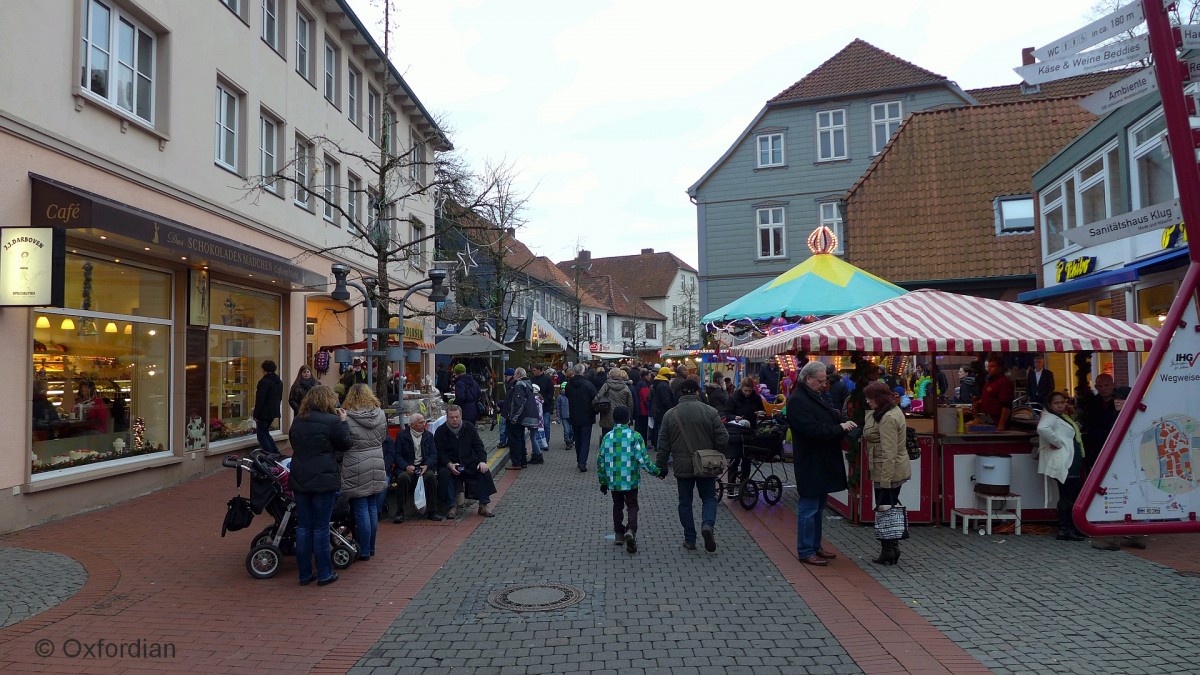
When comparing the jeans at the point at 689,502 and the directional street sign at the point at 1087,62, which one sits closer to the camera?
the directional street sign at the point at 1087,62

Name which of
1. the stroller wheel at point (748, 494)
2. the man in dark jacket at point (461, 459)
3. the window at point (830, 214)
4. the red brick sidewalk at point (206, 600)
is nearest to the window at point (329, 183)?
the red brick sidewalk at point (206, 600)

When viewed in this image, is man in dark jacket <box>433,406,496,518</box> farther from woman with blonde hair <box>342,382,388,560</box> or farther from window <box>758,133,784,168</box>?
window <box>758,133,784,168</box>

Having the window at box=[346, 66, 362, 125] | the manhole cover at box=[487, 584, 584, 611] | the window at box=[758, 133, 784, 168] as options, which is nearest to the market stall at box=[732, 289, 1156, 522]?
the manhole cover at box=[487, 584, 584, 611]

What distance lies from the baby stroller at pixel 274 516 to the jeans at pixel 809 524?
4.08 m

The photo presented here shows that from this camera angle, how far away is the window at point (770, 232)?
29266mm

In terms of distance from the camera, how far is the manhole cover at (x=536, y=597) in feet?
19.7

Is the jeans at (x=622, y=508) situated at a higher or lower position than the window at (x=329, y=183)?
lower

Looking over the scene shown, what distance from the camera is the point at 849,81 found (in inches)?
1152

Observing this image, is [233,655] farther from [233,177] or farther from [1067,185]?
[1067,185]

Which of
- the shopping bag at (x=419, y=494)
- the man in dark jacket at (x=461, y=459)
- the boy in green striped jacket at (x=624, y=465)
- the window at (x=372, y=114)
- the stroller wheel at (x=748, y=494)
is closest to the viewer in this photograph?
the boy in green striped jacket at (x=624, y=465)

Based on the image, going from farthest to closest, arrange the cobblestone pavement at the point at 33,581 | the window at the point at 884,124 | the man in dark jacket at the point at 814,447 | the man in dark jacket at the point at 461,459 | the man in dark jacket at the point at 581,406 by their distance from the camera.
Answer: the window at the point at 884,124, the man in dark jacket at the point at 581,406, the man in dark jacket at the point at 461,459, the man in dark jacket at the point at 814,447, the cobblestone pavement at the point at 33,581

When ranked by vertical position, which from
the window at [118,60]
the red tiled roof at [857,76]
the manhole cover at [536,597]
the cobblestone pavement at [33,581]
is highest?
the red tiled roof at [857,76]

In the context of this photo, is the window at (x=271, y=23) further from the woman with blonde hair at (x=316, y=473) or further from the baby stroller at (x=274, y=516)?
the woman with blonde hair at (x=316, y=473)

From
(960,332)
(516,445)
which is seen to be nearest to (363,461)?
(960,332)
